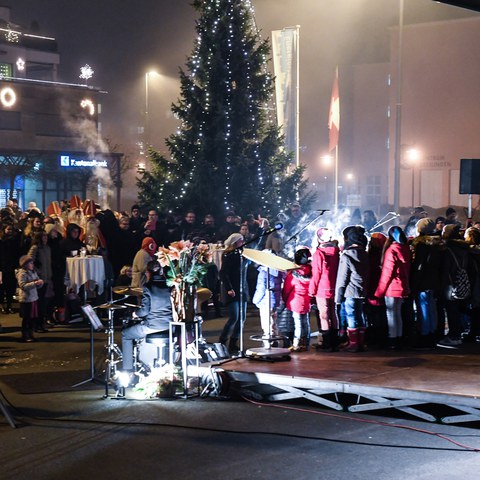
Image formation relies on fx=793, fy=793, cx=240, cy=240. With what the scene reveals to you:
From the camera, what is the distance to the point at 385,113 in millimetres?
46969

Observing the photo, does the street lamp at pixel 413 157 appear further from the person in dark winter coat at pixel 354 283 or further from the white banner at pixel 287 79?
the person in dark winter coat at pixel 354 283

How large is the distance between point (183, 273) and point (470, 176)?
10.3 meters

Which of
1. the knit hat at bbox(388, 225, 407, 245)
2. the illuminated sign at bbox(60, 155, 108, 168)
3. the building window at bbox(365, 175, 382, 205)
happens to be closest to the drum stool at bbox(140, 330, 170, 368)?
the knit hat at bbox(388, 225, 407, 245)

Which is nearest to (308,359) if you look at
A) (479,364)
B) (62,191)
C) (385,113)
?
(479,364)

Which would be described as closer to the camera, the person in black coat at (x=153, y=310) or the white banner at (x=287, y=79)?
the person in black coat at (x=153, y=310)

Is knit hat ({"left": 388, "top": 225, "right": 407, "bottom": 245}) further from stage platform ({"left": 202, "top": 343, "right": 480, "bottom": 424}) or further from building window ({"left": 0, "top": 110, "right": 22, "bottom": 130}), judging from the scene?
building window ({"left": 0, "top": 110, "right": 22, "bottom": 130})

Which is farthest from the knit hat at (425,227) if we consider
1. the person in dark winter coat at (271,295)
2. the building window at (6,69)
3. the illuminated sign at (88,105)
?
the building window at (6,69)

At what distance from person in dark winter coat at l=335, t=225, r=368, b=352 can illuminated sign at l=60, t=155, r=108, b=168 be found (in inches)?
1932

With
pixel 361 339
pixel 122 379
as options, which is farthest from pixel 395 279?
pixel 122 379

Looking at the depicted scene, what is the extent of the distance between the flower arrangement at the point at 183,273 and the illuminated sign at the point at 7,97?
173ft

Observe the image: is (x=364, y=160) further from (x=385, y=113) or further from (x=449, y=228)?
(x=449, y=228)

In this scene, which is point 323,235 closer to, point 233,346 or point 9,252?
point 233,346

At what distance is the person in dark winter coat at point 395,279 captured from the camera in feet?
37.6

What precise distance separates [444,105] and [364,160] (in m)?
8.54
